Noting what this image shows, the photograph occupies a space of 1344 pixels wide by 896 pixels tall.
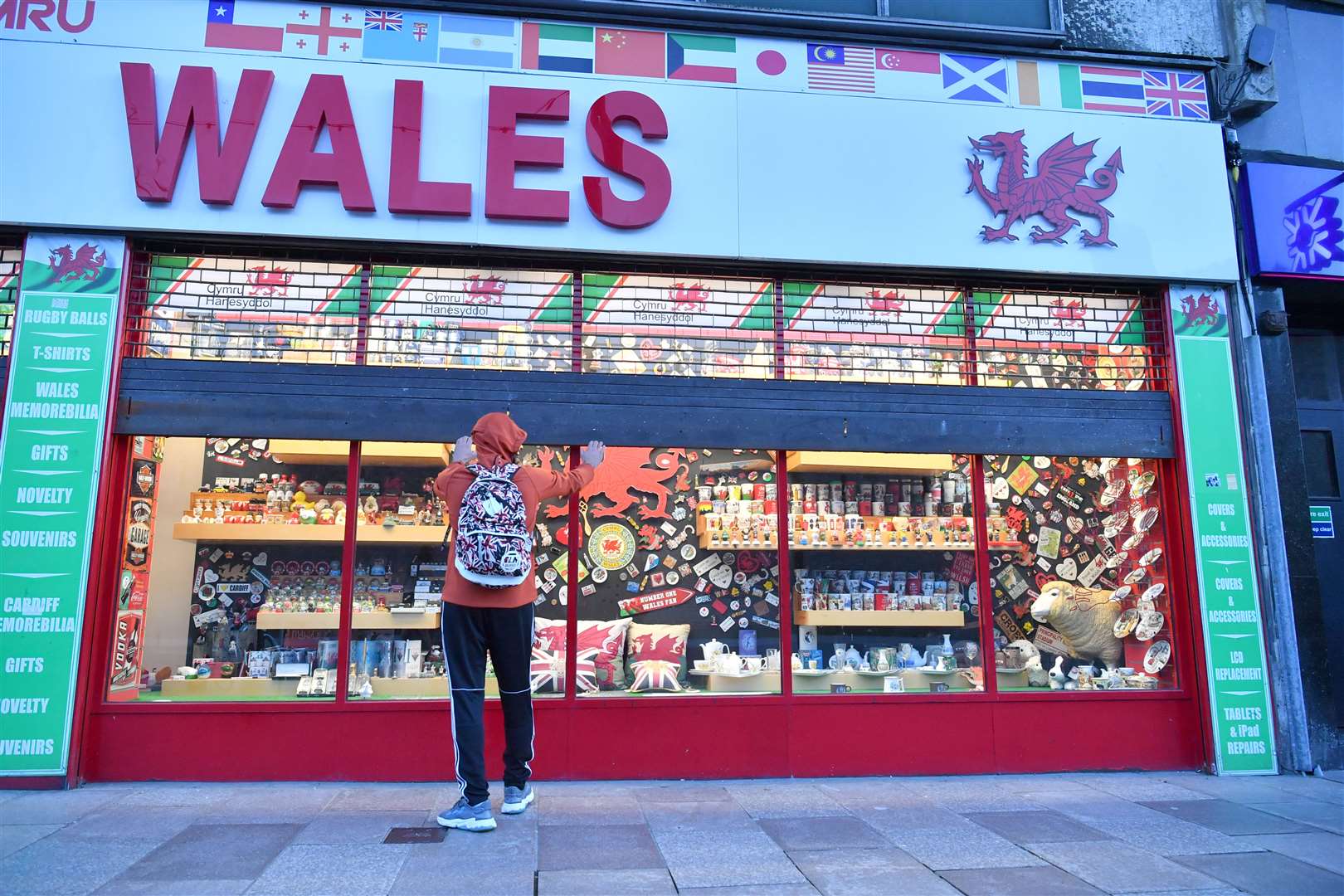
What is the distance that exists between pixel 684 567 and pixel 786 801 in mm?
1834

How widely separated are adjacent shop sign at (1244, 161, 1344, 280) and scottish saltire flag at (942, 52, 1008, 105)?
7.11 feet

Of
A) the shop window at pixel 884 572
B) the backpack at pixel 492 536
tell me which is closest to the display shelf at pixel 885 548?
the shop window at pixel 884 572

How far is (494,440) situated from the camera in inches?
193

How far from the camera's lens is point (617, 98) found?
633 cm

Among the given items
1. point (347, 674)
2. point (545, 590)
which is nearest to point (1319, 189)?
point (545, 590)

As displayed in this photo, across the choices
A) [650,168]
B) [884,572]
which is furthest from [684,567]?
[650,168]

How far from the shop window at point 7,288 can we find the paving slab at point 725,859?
549cm

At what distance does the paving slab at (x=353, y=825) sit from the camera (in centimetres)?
442

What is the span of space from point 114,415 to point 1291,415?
8.63 m

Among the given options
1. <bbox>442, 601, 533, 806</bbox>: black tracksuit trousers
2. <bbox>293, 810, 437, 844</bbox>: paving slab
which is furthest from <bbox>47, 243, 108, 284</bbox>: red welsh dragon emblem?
<bbox>293, 810, 437, 844</bbox>: paving slab

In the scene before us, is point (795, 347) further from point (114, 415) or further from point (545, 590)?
point (114, 415)

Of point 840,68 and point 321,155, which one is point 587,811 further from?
point 840,68

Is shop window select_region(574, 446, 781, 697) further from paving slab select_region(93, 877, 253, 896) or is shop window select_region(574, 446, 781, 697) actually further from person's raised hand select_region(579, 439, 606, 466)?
paving slab select_region(93, 877, 253, 896)

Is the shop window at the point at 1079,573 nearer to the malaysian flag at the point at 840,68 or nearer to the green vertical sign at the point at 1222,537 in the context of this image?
the green vertical sign at the point at 1222,537
